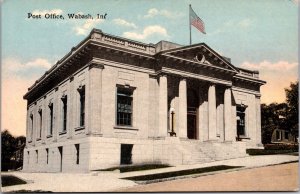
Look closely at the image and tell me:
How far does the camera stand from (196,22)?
25500 millimetres

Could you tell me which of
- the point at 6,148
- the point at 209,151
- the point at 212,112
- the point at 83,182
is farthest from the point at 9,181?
the point at 212,112

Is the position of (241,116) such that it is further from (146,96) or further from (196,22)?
(196,22)

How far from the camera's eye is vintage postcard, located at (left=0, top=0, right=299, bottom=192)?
21625mm

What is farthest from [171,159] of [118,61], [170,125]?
[118,61]

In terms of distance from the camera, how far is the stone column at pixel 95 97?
90.1 feet

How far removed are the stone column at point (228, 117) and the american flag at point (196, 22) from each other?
979cm

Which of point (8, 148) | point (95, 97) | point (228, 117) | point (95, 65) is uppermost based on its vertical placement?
point (95, 65)

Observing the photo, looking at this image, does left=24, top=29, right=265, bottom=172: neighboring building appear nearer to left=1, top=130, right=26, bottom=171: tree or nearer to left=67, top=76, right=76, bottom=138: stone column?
left=67, top=76, right=76, bottom=138: stone column

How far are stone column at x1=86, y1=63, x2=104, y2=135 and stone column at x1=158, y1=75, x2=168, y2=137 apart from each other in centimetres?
479

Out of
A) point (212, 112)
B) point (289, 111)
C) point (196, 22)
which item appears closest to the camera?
point (289, 111)

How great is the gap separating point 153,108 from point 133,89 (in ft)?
6.83

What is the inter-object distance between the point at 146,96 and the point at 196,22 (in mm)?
7580

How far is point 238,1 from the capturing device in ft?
74.7

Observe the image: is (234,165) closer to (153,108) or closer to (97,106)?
(153,108)
